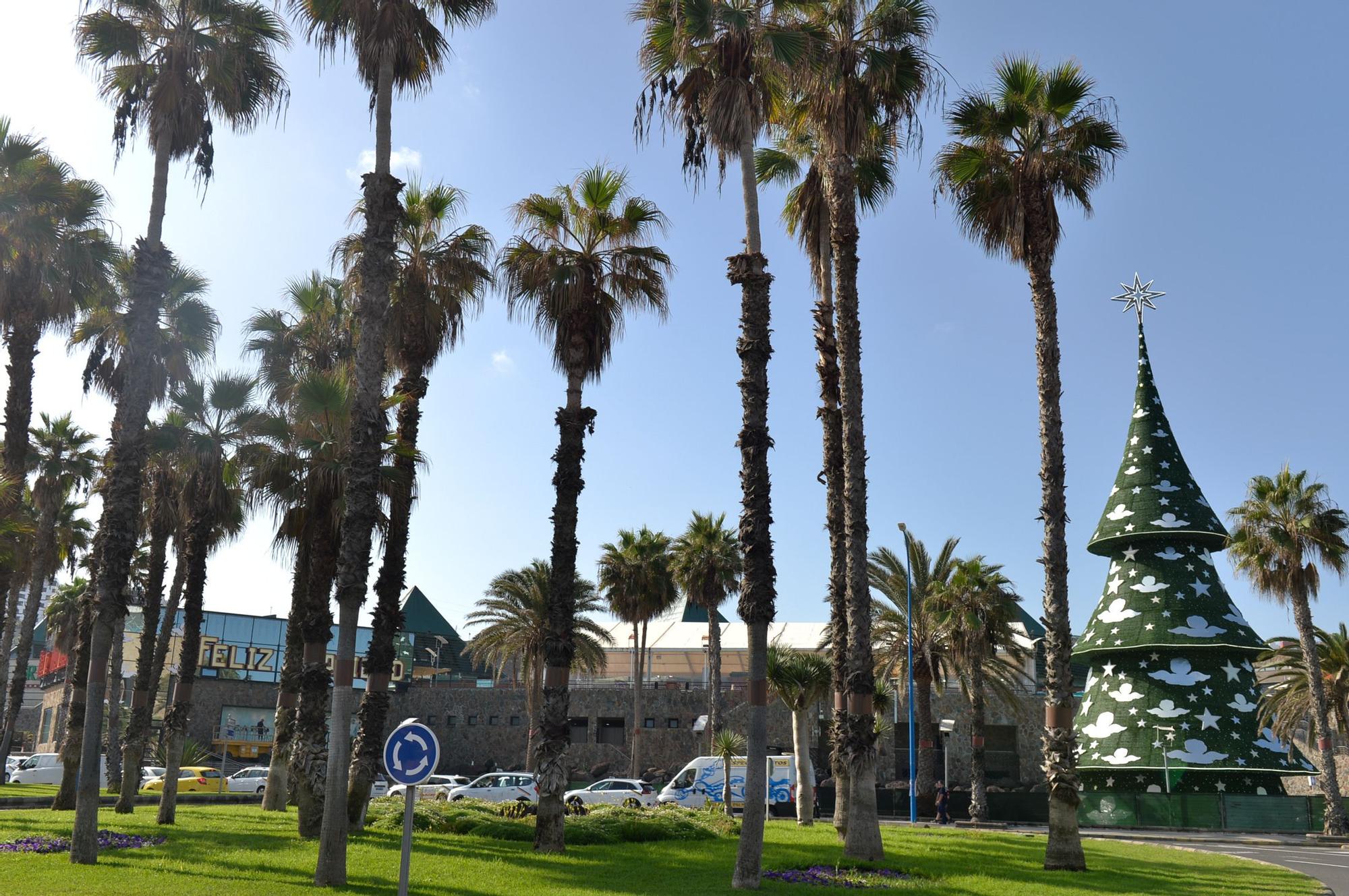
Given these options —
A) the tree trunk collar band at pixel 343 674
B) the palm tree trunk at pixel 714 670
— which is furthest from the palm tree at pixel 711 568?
the tree trunk collar band at pixel 343 674

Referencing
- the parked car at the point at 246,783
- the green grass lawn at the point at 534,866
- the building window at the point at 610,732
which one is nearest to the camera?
the green grass lawn at the point at 534,866

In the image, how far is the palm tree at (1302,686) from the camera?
4662 cm

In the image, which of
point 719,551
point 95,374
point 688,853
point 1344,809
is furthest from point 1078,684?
point 95,374

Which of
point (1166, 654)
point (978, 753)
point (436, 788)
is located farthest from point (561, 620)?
point (978, 753)

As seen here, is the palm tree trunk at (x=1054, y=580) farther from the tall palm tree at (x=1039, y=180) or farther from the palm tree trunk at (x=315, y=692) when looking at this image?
the palm tree trunk at (x=315, y=692)

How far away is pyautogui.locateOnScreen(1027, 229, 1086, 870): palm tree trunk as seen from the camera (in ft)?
67.6

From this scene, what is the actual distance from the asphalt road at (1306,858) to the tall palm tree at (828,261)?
10.3 m

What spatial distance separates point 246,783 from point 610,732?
23517 mm

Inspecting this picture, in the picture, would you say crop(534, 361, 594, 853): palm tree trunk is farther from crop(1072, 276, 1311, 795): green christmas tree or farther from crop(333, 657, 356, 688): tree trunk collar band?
crop(1072, 276, 1311, 795): green christmas tree

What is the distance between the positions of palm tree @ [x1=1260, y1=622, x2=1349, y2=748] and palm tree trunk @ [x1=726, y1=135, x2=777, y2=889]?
115 feet

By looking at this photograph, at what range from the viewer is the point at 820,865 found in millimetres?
19188

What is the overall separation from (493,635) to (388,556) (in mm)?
26790

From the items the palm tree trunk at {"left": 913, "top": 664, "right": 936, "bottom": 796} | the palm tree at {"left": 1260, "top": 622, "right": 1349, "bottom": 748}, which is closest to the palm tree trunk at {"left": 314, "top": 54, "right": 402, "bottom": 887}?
the palm tree trunk at {"left": 913, "top": 664, "right": 936, "bottom": 796}

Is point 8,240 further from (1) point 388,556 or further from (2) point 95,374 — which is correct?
(1) point 388,556
